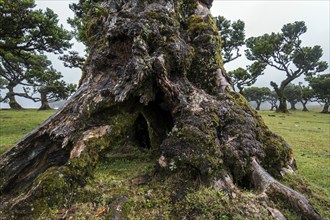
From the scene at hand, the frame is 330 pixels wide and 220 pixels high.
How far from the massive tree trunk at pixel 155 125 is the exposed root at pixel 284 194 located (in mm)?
20

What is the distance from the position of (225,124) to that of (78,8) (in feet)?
58.5

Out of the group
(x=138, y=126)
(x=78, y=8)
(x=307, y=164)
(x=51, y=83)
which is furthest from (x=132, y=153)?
(x=78, y=8)

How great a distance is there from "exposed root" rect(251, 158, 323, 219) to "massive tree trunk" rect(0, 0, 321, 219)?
20mm

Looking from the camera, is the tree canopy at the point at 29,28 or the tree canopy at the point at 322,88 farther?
the tree canopy at the point at 322,88

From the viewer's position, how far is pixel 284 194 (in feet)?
18.5

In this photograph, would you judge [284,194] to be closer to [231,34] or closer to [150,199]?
[150,199]

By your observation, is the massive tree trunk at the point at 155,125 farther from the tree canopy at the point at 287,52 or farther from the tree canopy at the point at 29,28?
the tree canopy at the point at 287,52

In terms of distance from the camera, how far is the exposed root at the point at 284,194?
17.6 feet

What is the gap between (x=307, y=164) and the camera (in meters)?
11.1

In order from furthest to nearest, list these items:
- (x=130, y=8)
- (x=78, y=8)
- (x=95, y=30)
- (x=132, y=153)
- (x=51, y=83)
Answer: (x=78, y=8) → (x=51, y=83) → (x=132, y=153) → (x=95, y=30) → (x=130, y=8)

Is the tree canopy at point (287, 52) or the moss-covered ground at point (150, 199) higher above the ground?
the tree canopy at point (287, 52)

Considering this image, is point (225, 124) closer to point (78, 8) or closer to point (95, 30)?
point (95, 30)

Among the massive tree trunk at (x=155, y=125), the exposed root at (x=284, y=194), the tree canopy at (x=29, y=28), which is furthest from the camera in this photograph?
the tree canopy at (x=29, y=28)

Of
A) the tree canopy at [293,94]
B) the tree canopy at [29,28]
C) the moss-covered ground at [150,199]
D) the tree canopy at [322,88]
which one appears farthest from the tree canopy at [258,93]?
the moss-covered ground at [150,199]
